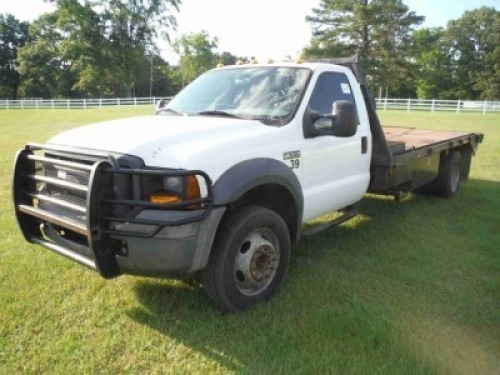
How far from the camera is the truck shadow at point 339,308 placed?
2928 millimetres

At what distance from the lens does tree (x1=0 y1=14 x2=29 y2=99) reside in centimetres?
Answer: 6919

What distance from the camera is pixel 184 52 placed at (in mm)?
66938

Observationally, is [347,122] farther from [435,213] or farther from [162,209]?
[435,213]

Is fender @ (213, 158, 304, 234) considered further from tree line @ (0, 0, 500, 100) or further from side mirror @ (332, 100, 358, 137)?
tree line @ (0, 0, 500, 100)

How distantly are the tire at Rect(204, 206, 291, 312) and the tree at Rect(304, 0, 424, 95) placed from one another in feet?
175

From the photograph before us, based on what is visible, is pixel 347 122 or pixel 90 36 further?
pixel 90 36

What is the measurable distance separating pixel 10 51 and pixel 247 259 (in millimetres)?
82854

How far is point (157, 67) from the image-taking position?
248 ft

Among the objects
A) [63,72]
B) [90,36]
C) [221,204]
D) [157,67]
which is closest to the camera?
[221,204]

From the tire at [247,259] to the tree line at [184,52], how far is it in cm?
5080

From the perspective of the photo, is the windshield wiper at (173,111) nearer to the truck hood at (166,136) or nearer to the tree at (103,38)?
the truck hood at (166,136)

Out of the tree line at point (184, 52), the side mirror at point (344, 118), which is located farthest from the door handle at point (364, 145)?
the tree line at point (184, 52)

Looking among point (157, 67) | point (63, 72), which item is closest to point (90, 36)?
point (63, 72)

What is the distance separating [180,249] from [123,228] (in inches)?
15.3
